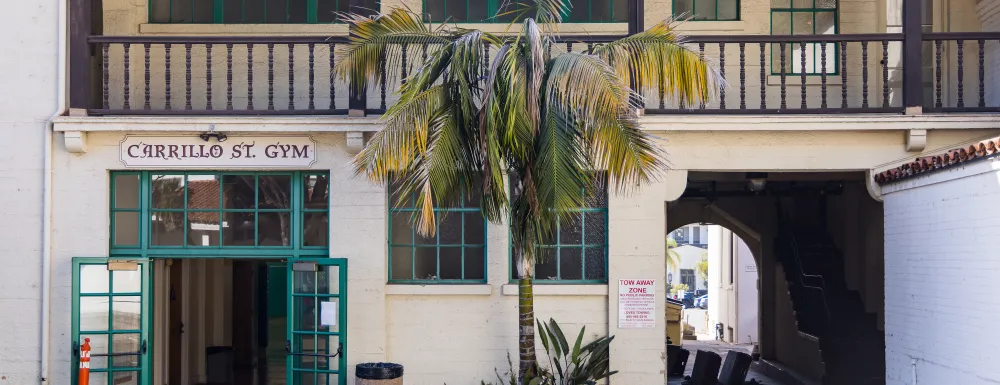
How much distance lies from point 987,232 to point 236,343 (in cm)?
1344

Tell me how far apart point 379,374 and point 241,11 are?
5260mm

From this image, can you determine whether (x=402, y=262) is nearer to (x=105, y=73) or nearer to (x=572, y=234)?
(x=572, y=234)

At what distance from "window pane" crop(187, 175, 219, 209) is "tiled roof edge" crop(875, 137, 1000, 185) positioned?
23.4ft

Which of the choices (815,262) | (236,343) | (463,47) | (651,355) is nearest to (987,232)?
(651,355)

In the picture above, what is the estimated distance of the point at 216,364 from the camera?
54.5ft

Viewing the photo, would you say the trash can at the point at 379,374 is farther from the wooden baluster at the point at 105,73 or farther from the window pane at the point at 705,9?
the window pane at the point at 705,9

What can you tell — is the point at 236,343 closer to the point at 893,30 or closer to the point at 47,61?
the point at 47,61

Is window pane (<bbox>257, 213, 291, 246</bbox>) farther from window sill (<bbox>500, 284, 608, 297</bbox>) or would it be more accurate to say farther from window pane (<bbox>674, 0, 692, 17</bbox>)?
window pane (<bbox>674, 0, 692, 17</bbox>)

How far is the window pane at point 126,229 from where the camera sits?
39.6 ft

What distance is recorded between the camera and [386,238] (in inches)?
472

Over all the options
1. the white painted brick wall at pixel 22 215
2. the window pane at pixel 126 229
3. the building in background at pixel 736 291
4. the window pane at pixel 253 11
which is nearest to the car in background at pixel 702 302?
the building in background at pixel 736 291

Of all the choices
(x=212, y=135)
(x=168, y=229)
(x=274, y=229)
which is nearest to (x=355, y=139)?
(x=274, y=229)

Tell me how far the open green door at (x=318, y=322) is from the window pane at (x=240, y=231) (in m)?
0.66

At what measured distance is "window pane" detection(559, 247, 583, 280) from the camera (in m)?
12.0
